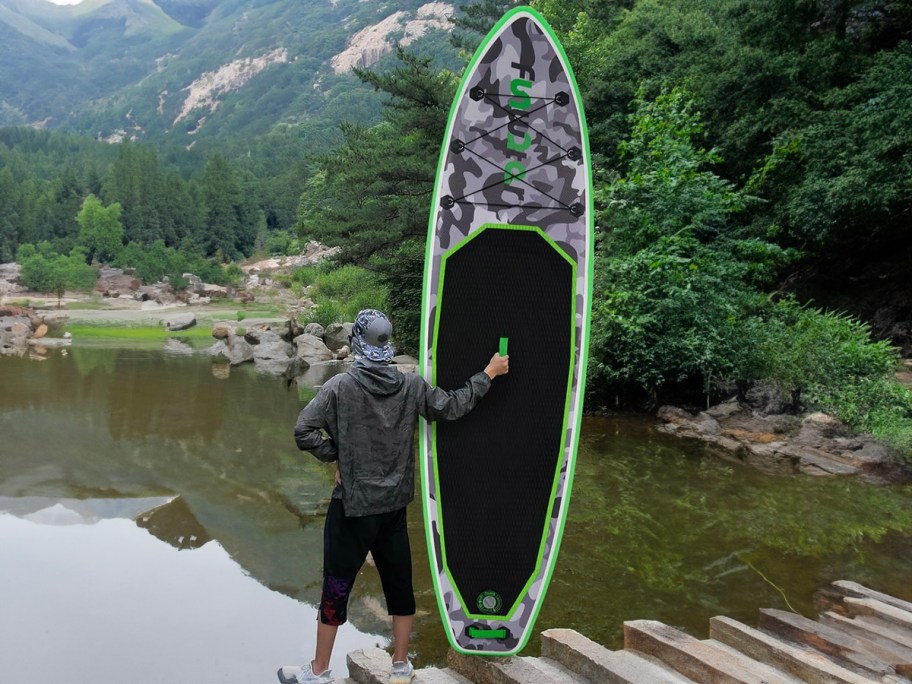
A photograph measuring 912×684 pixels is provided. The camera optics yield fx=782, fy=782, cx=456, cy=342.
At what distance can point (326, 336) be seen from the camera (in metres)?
16.6

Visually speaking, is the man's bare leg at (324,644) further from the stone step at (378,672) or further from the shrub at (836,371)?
the shrub at (836,371)

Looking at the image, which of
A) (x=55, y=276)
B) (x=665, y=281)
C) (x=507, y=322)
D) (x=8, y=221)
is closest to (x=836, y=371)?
(x=665, y=281)

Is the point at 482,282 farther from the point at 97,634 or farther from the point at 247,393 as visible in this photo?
the point at 247,393

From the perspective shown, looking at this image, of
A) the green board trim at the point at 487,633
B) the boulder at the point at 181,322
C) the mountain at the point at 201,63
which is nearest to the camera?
the green board trim at the point at 487,633

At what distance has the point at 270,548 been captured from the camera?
16.3 ft

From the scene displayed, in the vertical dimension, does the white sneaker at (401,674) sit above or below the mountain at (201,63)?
below

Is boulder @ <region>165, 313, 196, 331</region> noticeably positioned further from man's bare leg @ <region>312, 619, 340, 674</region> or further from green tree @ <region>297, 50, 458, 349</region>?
man's bare leg @ <region>312, 619, 340, 674</region>

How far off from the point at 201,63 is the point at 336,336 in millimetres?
133152

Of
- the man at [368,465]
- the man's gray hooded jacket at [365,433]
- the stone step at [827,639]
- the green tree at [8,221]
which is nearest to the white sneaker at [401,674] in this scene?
the man at [368,465]

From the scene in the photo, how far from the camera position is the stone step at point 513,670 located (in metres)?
2.54

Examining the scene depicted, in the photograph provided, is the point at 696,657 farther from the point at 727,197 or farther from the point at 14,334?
the point at 14,334

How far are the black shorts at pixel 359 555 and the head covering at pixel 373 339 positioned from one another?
0.47m

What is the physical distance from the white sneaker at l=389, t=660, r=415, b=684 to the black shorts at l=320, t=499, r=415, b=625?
160 millimetres

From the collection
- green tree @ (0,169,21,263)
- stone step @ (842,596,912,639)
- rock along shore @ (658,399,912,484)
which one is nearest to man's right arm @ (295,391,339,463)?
stone step @ (842,596,912,639)
